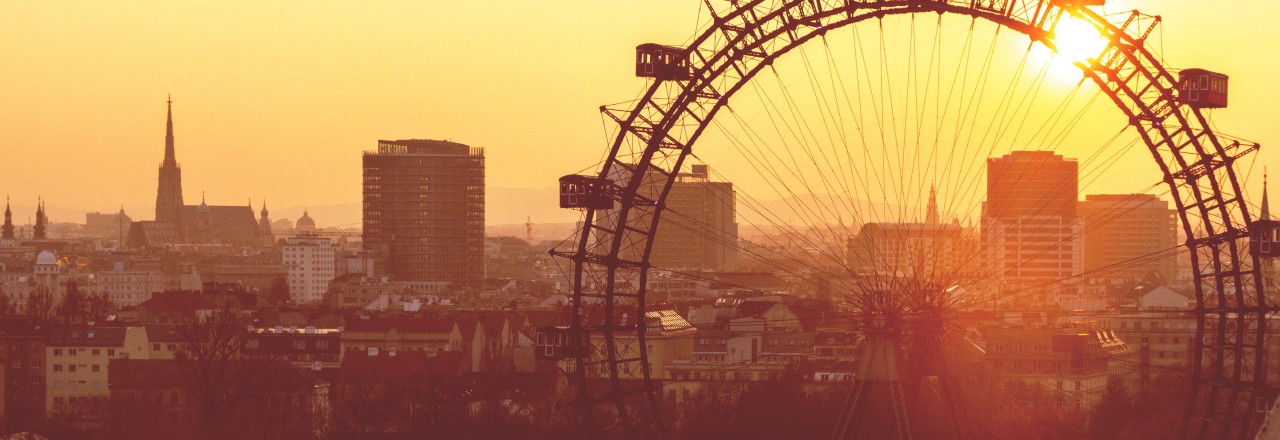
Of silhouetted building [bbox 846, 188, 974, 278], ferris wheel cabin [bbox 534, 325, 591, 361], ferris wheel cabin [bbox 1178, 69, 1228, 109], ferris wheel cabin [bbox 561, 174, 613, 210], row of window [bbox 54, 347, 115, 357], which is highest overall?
ferris wheel cabin [bbox 1178, 69, 1228, 109]

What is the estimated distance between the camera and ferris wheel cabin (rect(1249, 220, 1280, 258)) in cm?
4159

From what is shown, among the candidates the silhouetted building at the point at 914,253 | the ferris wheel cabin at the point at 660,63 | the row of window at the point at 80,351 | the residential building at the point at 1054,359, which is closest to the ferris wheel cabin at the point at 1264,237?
the silhouetted building at the point at 914,253

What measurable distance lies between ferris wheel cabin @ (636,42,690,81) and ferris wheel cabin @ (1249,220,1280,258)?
12341 mm

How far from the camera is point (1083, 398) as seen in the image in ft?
251

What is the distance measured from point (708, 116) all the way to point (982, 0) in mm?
5927

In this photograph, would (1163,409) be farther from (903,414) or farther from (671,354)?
(903,414)

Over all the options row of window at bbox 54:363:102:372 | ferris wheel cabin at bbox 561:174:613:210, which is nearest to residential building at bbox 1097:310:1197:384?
row of window at bbox 54:363:102:372

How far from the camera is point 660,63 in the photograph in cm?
4081

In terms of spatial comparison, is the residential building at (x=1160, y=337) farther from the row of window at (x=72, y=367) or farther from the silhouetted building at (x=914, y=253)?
the row of window at (x=72, y=367)

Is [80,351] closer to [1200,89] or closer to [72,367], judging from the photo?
[72,367]

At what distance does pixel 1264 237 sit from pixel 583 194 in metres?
14.3

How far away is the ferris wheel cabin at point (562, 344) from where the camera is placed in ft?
133

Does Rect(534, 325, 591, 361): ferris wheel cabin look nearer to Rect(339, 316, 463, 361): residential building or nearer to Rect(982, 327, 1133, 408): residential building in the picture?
Rect(982, 327, 1133, 408): residential building

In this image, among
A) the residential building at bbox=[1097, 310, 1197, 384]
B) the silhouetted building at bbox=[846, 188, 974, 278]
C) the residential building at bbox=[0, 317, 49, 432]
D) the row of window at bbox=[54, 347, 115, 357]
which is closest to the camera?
the silhouetted building at bbox=[846, 188, 974, 278]
